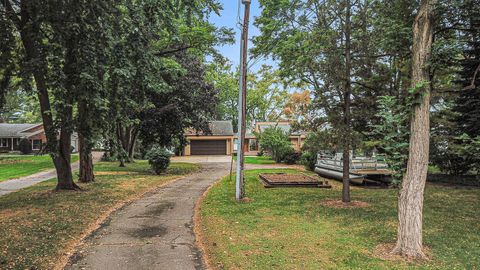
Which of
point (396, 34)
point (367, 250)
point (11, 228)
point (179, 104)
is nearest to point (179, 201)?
point (11, 228)

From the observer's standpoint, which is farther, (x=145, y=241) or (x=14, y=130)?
(x=14, y=130)

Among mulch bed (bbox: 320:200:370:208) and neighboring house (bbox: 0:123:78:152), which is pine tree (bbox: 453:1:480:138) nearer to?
mulch bed (bbox: 320:200:370:208)

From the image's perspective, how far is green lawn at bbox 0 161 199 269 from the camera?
5.59m

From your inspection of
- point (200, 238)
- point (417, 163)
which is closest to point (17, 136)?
point (200, 238)

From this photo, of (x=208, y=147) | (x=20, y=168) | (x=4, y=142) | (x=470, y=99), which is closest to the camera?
(x=470, y=99)

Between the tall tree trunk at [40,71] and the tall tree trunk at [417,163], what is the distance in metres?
8.19

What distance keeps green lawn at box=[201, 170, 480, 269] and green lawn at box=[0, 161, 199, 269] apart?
256 centimetres

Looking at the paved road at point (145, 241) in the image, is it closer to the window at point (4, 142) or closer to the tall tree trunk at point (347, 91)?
the tall tree trunk at point (347, 91)

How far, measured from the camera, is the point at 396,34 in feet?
27.1

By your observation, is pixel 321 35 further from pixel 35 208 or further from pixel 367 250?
pixel 35 208

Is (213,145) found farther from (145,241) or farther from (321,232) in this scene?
(145,241)

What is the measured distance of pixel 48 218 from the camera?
→ 8.01 m

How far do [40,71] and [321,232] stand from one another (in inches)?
298

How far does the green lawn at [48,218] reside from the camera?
559 cm
